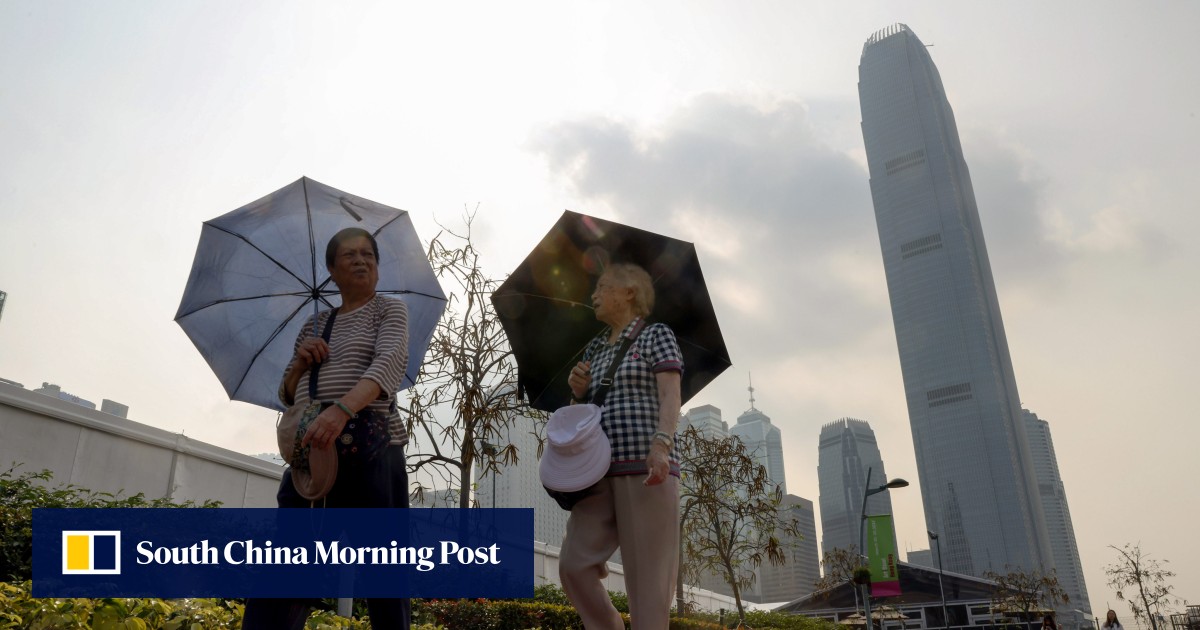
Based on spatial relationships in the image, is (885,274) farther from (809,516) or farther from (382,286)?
(382,286)

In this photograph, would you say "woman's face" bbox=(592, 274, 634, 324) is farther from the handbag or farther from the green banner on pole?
the green banner on pole

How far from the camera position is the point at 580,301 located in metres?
4.24

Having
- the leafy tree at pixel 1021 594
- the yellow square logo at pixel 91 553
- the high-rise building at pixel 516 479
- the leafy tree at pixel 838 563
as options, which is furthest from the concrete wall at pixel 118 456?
the leafy tree at pixel 1021 594

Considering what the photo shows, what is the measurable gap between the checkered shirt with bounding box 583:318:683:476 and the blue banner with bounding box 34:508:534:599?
3.21ft

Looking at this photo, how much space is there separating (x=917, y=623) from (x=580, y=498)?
2012 inches

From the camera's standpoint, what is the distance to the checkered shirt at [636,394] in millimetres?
3375

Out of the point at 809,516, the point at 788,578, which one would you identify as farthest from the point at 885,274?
the point at 809,516

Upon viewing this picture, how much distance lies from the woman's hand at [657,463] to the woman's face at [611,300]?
0.87m

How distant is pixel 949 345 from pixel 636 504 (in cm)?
18660

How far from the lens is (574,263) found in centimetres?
418

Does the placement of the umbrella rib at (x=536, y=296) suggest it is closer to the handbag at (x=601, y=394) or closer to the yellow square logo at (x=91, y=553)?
the handbag at (x=601, y=394)

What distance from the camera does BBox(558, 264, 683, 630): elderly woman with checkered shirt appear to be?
10.6ft

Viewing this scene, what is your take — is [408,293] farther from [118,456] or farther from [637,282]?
[118,456]

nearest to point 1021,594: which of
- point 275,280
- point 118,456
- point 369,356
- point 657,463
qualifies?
point 118,456
